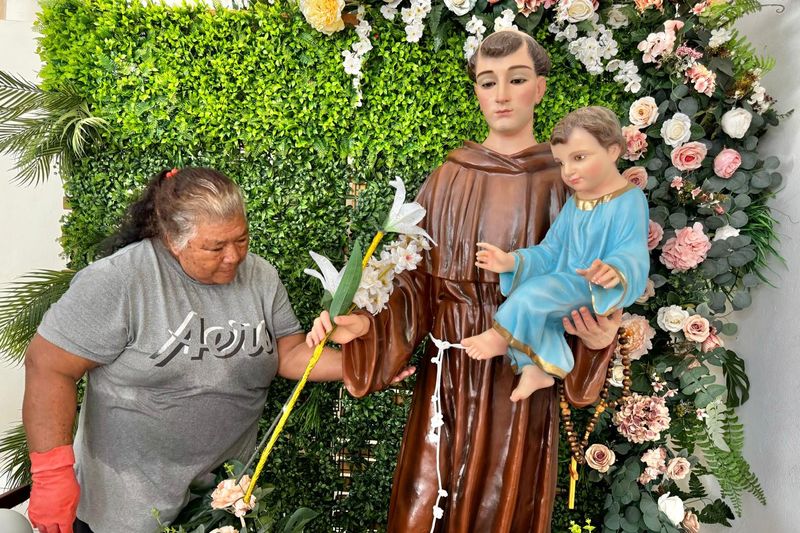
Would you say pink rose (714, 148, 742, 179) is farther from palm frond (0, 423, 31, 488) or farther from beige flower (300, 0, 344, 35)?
palm frond (0, 423, 31, 488)

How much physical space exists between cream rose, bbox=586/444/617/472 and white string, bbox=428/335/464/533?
0.93 m

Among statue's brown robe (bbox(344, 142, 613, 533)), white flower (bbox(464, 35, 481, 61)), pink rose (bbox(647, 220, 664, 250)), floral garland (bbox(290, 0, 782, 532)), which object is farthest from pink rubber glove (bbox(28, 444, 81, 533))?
pink rose (bbox(647, 220, 664, 250))

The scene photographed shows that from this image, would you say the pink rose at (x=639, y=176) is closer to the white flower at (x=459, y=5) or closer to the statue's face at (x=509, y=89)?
the statue's face at (x=509, y=89)

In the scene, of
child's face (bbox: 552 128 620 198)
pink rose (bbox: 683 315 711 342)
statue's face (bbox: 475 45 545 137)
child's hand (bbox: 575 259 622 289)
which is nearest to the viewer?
child's hand (bbox: 575 259 622 289)

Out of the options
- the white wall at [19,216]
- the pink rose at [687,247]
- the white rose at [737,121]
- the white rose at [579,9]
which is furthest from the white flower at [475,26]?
the white wall at [19,216]

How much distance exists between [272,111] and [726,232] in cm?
184

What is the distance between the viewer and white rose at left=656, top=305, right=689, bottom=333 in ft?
6.77

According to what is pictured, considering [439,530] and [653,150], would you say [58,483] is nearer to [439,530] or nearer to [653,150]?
[439,530]

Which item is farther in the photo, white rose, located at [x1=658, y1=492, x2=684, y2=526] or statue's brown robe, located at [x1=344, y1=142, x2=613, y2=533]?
white rose, located at [x1=658, y1=492, x2=684, y2=526]

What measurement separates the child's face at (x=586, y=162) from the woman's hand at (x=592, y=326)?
299mm

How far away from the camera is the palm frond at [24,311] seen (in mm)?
2104

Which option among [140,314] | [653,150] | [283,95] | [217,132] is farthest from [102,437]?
[653,150]

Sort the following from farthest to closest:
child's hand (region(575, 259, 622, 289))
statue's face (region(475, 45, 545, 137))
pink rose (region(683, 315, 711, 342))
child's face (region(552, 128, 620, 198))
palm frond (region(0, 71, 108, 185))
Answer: palm frond (region(0, 71, 108, 185)) < pink rose (region(683, 315, 711, 342)) < statue's face (region(475, 45, 545, 137)) < child's face (region(552, 128, 620, 198)) < child's hand (region(575, 259, 622, 289))

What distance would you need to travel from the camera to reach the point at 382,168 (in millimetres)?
2344
